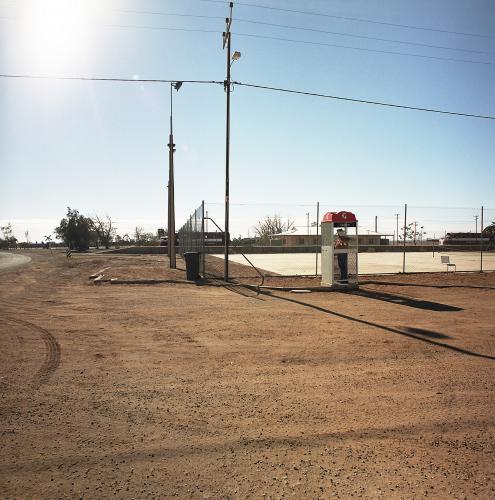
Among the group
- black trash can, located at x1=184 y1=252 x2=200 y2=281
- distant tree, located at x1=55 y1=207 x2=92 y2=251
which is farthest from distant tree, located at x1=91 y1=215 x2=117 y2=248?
black trash can, located at x1=184 y1=252 x2=200 y2=281

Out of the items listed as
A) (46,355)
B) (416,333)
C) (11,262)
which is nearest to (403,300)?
(416,333)

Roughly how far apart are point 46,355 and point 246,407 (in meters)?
3.42

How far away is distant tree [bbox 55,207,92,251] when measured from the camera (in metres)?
66.1

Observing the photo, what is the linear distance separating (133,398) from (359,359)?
3.20m

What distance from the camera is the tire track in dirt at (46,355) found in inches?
205

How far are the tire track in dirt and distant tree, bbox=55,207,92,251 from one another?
61718mm

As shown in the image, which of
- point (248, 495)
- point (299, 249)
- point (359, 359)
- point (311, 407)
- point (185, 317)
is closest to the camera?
point (248, 495)

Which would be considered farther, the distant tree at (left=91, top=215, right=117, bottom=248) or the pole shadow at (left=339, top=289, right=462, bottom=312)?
the distant tree at (left=91, top=215, right=117, bottom=248)

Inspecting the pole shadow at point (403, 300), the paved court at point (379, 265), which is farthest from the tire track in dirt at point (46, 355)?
the paved court at point (379, 265)

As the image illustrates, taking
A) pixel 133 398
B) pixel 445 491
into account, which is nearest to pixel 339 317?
pixel 133 398

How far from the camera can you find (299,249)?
5272cm

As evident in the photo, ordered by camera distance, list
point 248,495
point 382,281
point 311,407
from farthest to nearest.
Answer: point 382,281, point 311,407, point 248,495

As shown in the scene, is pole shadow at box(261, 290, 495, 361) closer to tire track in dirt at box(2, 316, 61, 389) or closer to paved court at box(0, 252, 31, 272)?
tire track in dirt at box(2, 316, 61, 389)

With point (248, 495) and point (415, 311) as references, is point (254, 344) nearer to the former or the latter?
point (248, 495)
